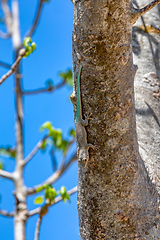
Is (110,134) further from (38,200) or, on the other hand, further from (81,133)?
(38,200)

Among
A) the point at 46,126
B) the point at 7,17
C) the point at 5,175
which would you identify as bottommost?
the point at 5,175

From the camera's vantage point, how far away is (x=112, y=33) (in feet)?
3.64

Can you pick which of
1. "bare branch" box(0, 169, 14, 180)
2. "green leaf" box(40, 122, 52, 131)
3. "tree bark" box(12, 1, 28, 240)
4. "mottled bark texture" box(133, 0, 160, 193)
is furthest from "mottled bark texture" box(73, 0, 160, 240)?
"bare branch" box(0, 169, 14, 180)

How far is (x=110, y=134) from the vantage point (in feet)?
3.82

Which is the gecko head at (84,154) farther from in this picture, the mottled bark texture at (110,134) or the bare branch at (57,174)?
the bare branch at (57,174)

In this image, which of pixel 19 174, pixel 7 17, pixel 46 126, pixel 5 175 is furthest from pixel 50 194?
pixel 7 17

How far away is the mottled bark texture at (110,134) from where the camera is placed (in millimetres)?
1128

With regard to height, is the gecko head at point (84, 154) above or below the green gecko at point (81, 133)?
below

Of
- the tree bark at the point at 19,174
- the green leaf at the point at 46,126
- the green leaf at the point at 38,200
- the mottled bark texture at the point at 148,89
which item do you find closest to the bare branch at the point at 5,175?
the tree bark at the point at 19,174

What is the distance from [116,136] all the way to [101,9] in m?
0.47

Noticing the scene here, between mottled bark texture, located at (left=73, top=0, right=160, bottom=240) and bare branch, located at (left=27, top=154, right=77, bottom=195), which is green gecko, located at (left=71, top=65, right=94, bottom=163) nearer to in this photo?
mottled bark texture, located at (left=73, top=0, right=160, bottom=240)

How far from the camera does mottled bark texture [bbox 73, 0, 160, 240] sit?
3.70 ft

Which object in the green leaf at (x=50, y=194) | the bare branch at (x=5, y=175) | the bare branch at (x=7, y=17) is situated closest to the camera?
the green leaf at (x=50, y=194)

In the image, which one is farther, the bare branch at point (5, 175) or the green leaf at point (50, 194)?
the bare branch at point (5, 175)
